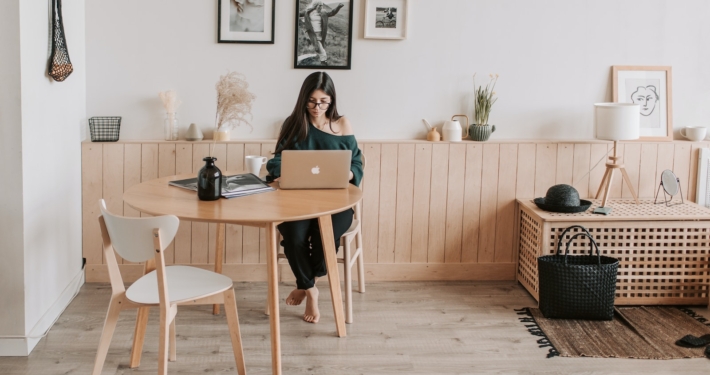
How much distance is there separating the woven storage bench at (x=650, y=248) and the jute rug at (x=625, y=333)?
0.38 ft

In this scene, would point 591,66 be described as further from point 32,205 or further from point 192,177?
point 32,205

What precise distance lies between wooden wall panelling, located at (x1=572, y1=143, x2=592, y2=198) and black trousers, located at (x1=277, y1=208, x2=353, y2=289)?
151 centimetres

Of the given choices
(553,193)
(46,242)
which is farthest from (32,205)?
(553,193)

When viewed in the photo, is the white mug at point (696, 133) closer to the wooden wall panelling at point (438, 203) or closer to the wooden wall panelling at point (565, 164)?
the wooden wall panelling at point (565, 164)

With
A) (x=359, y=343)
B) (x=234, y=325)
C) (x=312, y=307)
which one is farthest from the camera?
(x=312, y=307)

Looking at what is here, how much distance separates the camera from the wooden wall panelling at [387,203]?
4266 mm

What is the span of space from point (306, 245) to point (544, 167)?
63.6 inches

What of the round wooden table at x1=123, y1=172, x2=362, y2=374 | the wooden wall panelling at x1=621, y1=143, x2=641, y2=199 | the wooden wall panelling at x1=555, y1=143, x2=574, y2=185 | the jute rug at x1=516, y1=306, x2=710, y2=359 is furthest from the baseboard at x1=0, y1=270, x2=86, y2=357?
the wooden wall panelling at x1=621, y1=143, x2=641, y2=199

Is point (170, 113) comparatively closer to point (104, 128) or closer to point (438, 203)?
point (104, 128)

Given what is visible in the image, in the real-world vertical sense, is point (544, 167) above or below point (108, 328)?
above

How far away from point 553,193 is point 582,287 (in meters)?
0.57

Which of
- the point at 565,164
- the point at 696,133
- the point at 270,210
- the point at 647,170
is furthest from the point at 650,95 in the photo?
the point at 270,210

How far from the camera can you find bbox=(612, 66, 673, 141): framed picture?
441cm

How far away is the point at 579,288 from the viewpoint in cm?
372
